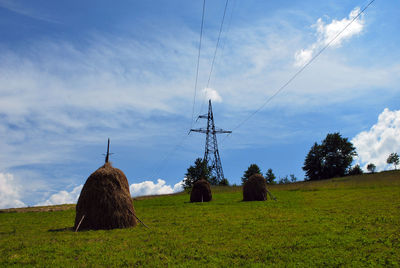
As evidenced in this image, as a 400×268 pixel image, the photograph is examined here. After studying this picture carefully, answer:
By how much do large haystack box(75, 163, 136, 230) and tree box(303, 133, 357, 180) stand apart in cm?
11409

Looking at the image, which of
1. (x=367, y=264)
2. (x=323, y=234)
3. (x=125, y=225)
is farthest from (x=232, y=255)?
(x=125, y=225)

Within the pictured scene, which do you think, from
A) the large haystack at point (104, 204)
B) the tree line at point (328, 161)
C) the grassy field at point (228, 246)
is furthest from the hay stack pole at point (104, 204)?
the tree line at point (328, 161)

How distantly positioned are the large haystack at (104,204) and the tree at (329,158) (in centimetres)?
11409

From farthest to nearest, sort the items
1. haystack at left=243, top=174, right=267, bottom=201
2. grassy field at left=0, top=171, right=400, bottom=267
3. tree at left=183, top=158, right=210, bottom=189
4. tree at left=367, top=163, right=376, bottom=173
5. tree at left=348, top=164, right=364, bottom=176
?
tree at left=367, top=163, right=376, bottom=173, tree at left=348, top=164, right=364, bottom=176, tree at left=183, top=158, right=210, bottom=189, haystack at left=243, top=174, right=267, bottom=201, grassy field at left=0, top=171, right=400, bottom=267

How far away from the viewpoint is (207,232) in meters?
16.0

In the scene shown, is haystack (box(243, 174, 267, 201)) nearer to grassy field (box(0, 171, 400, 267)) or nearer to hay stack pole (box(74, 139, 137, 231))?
grassy field (box(0, 171, 400, 267))

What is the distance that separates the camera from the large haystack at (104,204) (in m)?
19.0

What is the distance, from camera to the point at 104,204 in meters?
19.0

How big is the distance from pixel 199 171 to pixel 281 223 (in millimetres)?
50664

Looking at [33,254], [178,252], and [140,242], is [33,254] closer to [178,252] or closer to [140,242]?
[140,242]

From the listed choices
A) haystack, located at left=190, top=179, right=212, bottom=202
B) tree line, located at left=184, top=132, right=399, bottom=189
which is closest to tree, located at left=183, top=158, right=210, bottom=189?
haystack, located at left=190, top=179, right=212, bottom=202

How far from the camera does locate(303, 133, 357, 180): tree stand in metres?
117

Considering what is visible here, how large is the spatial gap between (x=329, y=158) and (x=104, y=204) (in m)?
117

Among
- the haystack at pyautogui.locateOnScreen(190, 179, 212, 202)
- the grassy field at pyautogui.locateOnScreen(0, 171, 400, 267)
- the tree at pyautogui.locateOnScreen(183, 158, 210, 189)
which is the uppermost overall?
the tree at pyautogui.locateOnScreen(183, 158, 210, 189)
